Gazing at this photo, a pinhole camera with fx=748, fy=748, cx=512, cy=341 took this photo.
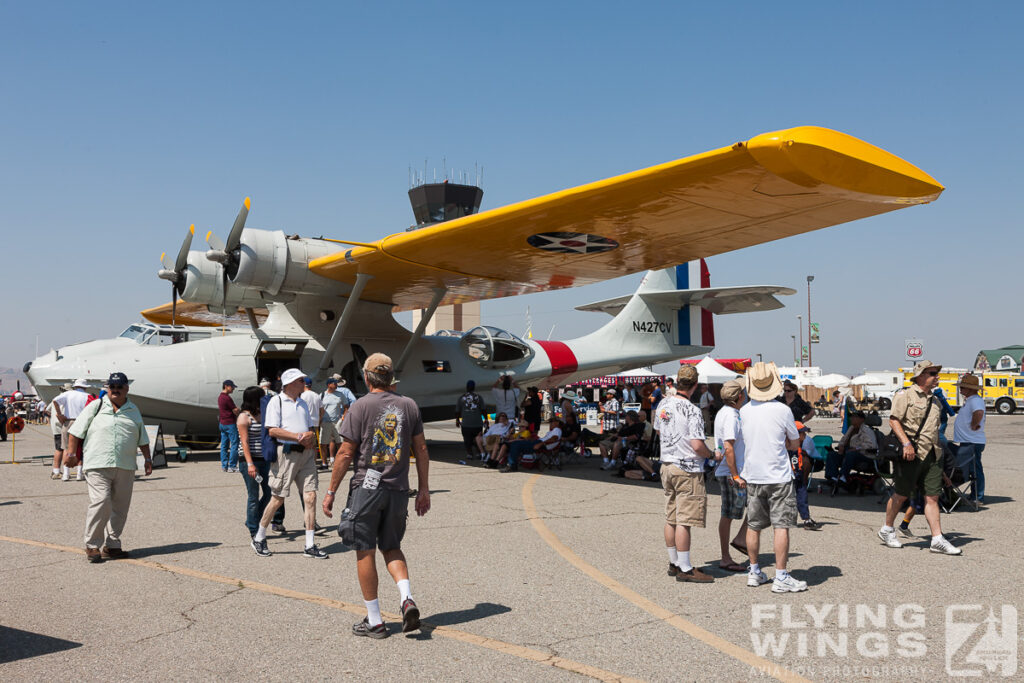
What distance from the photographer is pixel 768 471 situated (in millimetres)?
5449

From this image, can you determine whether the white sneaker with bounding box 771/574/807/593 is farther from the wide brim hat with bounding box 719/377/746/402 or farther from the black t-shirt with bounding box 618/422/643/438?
the black t-shirt with bounding box 618/422/643/438

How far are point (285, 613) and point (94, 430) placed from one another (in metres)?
2.77

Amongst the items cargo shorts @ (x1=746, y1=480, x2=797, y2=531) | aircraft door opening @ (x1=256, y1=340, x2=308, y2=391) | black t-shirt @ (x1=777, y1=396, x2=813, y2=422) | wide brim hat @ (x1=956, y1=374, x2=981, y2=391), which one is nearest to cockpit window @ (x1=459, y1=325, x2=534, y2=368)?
aircraft door opening @ (x1=256, y1=340, x2=308, y2=391)

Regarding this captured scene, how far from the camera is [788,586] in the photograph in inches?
207

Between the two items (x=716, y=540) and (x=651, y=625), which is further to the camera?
(x=716, y=540)

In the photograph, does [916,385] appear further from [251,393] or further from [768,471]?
[251,393]

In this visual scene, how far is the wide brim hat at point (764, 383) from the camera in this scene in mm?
5574

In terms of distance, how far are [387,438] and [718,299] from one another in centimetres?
1497

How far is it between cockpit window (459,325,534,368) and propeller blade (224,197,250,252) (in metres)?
5.46

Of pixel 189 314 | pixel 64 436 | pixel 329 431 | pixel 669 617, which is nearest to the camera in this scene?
pixel 669 617

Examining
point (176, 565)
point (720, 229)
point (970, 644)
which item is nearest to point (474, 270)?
point (720, 229)

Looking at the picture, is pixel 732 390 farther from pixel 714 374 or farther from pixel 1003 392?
pixel 1003 392

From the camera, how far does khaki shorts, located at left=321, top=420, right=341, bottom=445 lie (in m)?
9.62

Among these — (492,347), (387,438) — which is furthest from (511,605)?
(492,347)
